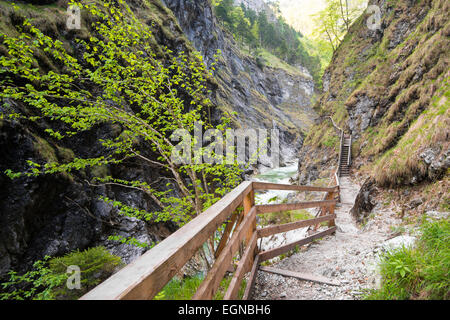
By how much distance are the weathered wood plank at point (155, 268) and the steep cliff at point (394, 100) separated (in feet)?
18.1

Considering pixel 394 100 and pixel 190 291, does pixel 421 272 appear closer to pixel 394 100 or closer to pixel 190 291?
pixel 190 291

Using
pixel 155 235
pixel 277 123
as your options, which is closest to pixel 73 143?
pixel 155 235

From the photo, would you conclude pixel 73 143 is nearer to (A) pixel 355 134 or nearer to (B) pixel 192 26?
(A) pixel 355 134

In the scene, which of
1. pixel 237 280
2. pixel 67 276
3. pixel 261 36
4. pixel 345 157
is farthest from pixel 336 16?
pixel 261 36

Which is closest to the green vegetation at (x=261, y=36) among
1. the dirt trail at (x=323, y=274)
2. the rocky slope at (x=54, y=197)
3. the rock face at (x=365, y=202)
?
the rocky slope at (x=54, y=197)

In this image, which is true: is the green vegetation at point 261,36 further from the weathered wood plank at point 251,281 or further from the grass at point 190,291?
the grass at point 190,291

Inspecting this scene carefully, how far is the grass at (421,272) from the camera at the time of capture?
1798 mm

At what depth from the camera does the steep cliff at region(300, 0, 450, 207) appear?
19.2 ft

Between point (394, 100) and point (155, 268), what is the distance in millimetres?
17525

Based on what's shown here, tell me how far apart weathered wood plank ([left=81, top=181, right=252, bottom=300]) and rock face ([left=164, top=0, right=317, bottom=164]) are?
19.5 m

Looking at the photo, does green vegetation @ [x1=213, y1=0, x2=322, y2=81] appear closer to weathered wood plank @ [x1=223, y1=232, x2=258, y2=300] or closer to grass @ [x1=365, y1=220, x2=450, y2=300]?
weathered wood plank @ [x1=223, y1=232, x2=258, y2=300]

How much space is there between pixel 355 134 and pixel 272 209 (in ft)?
56.8

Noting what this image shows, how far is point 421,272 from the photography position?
1.92m

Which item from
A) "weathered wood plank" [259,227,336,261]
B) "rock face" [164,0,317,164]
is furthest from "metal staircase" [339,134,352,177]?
"weathered wood plank" [259,227,336,261]
